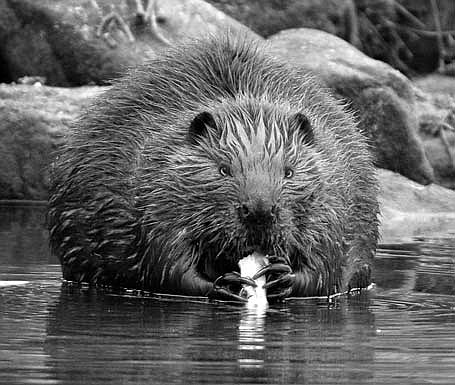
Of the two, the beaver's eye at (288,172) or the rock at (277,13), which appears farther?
the rock at (277,13)

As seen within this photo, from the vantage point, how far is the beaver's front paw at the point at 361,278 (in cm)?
762

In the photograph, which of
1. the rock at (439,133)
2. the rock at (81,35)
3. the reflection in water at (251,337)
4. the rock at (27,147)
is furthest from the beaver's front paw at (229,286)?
the rock at (439,133)

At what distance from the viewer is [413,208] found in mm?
11758

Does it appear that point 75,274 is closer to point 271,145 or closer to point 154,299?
point 154,299

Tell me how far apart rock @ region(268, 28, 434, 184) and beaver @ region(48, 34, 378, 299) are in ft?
15.3

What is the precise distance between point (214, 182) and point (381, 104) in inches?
251

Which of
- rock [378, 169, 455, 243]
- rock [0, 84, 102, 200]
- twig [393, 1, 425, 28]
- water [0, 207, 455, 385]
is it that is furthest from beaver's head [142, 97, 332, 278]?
twig [393, 1, 425, 28]

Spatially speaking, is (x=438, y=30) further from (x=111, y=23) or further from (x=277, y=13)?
(x=111, y=23)

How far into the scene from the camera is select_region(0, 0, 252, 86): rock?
1401 centimetres

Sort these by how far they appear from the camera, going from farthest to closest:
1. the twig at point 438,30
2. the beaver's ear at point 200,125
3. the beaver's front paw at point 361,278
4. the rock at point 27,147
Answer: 1. the twig at point 438,30
2. the rock at point 27,147
3. the beaver's front paw at point 361,278
4. the beaver's ear at point 200,125

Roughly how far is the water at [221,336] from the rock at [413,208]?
107 inches

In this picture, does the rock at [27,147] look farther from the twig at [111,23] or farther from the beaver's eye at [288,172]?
the beaver's eye at [288,172]

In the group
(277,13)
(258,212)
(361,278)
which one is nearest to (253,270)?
(258,212)

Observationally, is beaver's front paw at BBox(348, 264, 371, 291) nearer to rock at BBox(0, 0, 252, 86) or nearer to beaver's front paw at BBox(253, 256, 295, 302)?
beaver's front paw at BBox(253, 256, 295, 302)
